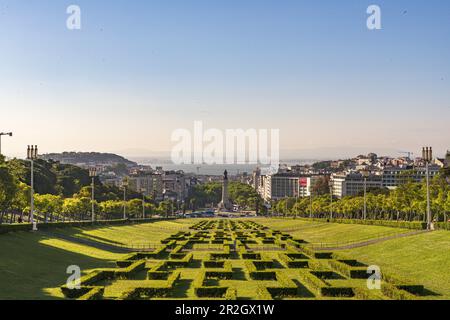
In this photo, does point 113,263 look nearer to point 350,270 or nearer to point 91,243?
point 91,243

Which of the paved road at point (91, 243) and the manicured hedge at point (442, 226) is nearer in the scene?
the manicured hedge at point (442, 226)

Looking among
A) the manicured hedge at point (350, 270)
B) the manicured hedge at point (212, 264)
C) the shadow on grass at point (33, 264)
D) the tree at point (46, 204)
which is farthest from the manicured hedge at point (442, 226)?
the tree at point (46, 204)

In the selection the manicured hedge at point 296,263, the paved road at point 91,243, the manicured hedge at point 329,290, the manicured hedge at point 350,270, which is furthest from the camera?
the paved road at point 91,243

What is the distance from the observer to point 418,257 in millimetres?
47156

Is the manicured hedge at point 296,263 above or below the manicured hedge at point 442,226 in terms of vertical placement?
below

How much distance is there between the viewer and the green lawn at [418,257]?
1540 inches

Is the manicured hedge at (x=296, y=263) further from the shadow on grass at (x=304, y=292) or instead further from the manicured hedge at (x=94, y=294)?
the manicured hedge at (x=94, y=294)

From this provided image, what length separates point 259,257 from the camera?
50.2 meters

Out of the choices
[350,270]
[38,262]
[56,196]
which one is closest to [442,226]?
[350,270]

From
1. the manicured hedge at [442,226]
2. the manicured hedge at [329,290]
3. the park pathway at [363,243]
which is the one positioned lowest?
the park pathway at [363,243]


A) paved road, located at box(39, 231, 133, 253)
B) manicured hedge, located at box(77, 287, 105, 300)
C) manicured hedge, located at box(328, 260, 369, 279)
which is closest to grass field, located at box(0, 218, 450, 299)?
paved road, located at box(39, 231, 133, 253)

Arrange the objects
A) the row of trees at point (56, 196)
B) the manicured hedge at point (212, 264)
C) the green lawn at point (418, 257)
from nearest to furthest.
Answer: the green lawn at point (418, 257) < the manicured hedge at point (212, 264) < the row of trees at point (56, 196)
